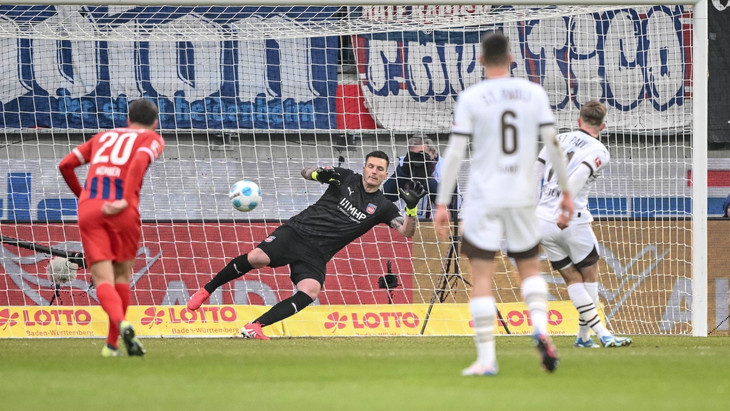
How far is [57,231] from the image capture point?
40.2 feet

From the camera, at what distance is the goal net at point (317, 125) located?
12336 mm

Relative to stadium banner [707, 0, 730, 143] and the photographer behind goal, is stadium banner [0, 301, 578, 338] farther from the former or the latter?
stadium banner [707, 0, 730, 143]

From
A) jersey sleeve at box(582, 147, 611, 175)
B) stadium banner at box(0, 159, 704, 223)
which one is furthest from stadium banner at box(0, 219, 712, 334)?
jersey sleeve at box(582, 147, 611, 175)

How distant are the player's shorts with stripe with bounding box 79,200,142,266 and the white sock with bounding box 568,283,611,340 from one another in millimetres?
3638

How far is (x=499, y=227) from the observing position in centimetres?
582

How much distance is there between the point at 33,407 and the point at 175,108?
1303cm

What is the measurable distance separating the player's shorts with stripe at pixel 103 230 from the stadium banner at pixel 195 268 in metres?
5.19

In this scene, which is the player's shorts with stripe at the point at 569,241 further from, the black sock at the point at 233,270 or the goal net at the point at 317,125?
the black sock at the point at 233,270

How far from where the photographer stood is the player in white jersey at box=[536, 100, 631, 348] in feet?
28.3

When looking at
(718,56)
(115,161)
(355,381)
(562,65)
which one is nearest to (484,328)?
(355,381)

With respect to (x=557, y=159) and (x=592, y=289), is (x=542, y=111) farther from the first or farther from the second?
(x=592, y=289)

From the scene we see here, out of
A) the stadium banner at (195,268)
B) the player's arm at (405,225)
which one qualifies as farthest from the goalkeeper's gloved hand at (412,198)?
the stadium banner at (195,268)

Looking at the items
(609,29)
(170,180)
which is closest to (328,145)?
(170,180)

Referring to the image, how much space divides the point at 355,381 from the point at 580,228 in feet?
13.2
